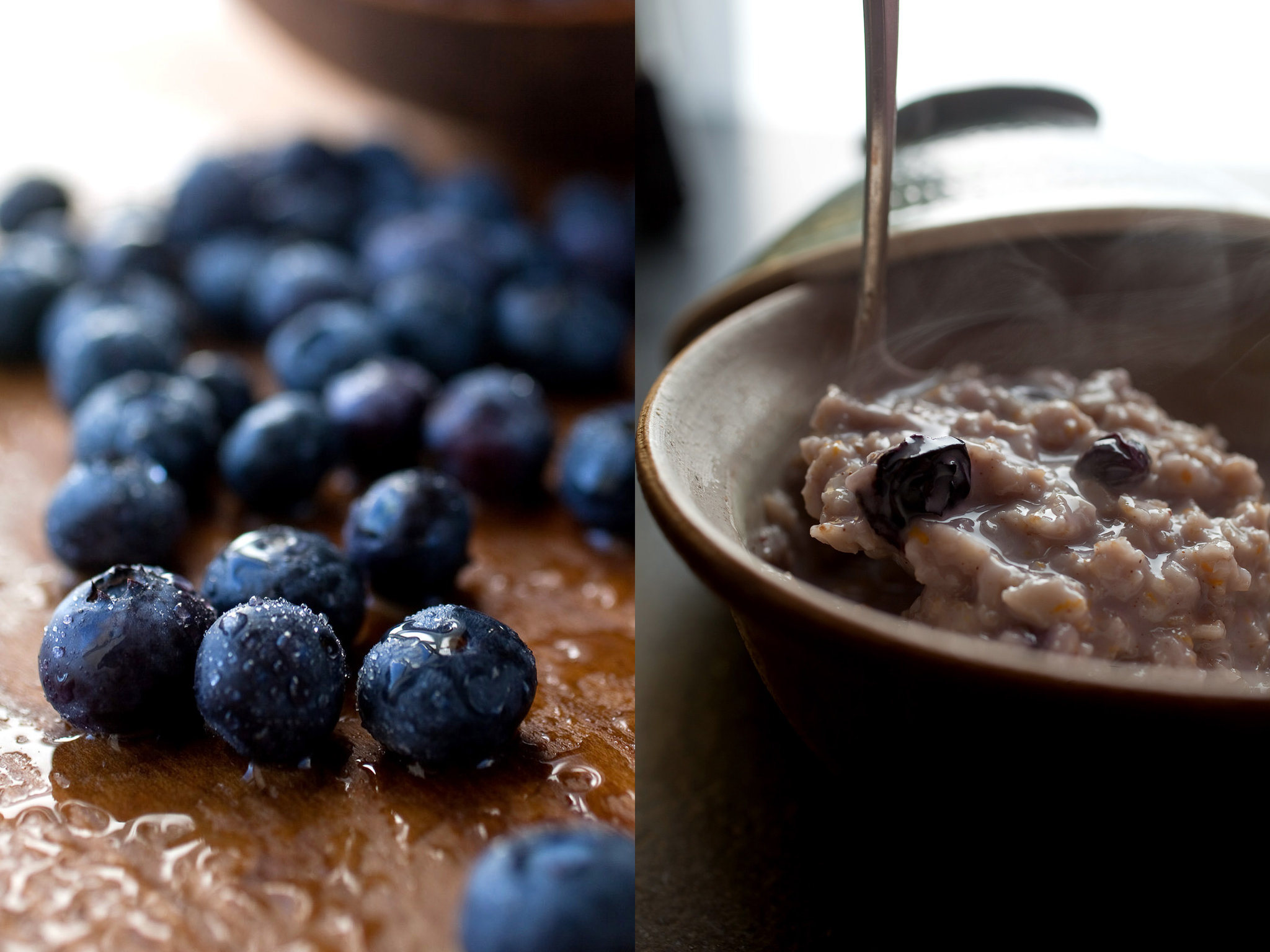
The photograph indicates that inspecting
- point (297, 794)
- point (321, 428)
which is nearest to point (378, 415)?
point (321, 428)

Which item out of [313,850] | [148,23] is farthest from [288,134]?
[313,850]

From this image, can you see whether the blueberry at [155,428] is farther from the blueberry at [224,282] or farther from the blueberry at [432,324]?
the blueberry at [224,282]

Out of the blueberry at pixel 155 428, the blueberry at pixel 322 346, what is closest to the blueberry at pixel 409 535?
the blueberry at pixel 155 428

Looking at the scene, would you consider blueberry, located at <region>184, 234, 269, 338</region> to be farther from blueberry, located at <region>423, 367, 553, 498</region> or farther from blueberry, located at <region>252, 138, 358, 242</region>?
blueberry, located at <region>423, 367, 553, 498</region>

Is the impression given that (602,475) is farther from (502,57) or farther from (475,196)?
(502,57)

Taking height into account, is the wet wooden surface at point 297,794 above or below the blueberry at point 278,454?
below

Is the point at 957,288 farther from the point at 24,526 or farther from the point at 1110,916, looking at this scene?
the point at 24,526

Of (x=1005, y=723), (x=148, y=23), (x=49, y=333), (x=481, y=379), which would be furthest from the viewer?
(x=148, y=23)
